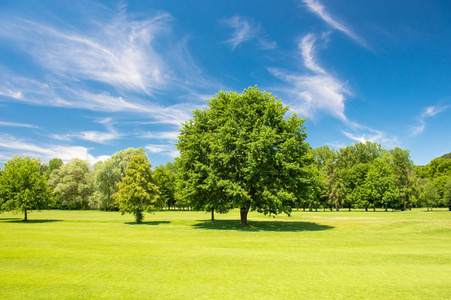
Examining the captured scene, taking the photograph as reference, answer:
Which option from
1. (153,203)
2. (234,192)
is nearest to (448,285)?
(234,192)

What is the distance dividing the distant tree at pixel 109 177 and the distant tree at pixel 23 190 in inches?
1218

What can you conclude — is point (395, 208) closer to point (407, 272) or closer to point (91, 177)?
point (407, 272)

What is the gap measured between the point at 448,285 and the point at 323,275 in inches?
160

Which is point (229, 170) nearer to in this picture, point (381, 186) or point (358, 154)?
point (381, 186)

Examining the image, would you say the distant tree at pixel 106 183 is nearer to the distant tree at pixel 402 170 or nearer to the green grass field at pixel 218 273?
the green grass field at pixel 218 273

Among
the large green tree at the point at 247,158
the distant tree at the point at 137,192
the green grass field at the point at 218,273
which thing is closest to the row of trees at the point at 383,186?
the large green tree at the point at 247,158

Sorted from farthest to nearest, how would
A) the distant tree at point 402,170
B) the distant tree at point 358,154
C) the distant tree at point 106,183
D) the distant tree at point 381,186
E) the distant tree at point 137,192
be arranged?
the distant tree at point 358,154
the distant tree at point 402,170
the distant tree at point 381,186
the distant tree at point 106,183
the distant tree at point 137,192

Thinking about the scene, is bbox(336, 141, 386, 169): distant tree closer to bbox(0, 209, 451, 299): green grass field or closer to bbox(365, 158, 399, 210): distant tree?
bbox(365, 158, 399, 210): distant tree

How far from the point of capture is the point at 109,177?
7956 centimetres

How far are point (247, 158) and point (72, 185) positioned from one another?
79089 mm

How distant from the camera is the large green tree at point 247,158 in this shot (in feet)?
101

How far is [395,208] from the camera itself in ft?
304

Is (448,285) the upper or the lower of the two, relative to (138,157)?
lower

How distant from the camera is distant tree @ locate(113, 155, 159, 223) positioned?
40.0m
